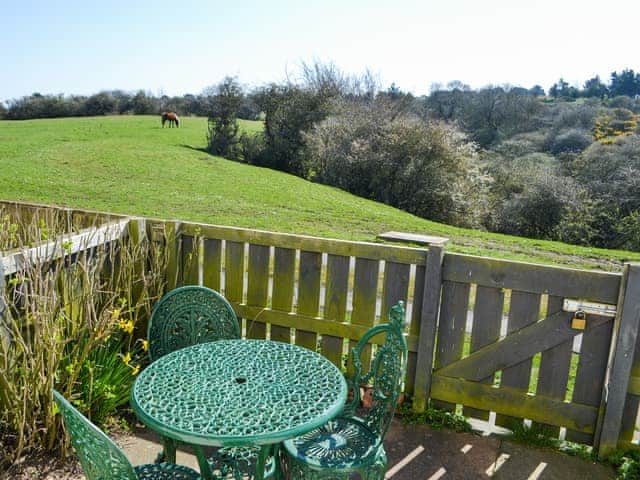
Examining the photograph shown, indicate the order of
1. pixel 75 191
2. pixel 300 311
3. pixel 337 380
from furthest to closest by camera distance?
pixel 75 191 → pixel 300 311 → pixel 337 380

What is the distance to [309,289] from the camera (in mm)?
3650

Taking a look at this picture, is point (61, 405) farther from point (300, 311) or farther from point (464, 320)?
point (464, 320)

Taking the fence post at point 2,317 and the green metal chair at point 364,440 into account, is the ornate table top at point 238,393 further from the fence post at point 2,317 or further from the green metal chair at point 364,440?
the fence post at point 2,317

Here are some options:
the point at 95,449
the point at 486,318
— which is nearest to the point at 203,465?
the point at 95,449

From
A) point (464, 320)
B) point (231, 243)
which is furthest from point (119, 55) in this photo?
point (464, 320)

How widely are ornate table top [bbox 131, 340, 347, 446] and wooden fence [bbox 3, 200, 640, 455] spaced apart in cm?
97

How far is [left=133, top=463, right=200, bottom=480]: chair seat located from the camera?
210cm

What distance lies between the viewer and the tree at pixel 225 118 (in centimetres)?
2319

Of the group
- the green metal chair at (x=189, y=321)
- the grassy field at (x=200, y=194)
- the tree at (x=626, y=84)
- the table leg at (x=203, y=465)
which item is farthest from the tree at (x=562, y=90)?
the table leg at (x=203, y=465)

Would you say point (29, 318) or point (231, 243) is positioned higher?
point (231, 243)

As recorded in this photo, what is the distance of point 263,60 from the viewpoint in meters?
23.0

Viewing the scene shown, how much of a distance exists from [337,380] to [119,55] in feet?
60.1

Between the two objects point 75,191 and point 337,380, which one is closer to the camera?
point 337,380

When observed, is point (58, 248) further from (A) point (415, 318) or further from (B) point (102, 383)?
(A) point (415, 318)
